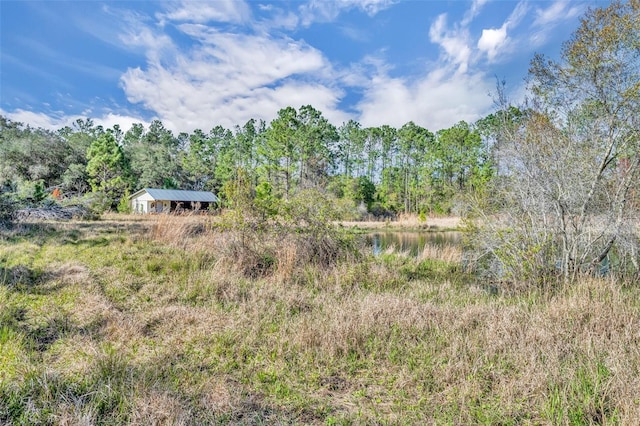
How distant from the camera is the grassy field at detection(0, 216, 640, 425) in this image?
2.32 metres

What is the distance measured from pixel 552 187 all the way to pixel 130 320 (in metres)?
6.83

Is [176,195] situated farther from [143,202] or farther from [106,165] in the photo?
[106,165]

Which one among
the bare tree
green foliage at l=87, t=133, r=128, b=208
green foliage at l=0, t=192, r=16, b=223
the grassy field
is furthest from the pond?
green foliage at l=87, t=133, r=128, b=208

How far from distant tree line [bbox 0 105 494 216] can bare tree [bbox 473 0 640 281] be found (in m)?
21.1

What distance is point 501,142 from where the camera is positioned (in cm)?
676

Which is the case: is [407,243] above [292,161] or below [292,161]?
below

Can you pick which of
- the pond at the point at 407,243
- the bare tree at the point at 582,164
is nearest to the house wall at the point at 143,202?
the pond at the point at 407,243

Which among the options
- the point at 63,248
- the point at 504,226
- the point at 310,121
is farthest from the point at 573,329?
the point at 310,121

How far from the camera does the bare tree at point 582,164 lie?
5.73 metres

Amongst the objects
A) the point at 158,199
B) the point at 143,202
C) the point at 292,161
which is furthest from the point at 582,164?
the point at 143,202

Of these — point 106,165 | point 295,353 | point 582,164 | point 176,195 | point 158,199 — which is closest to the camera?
point 295,353

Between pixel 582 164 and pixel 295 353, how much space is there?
6002mm

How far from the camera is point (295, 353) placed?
3236mm

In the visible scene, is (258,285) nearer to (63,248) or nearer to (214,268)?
(214,268)
